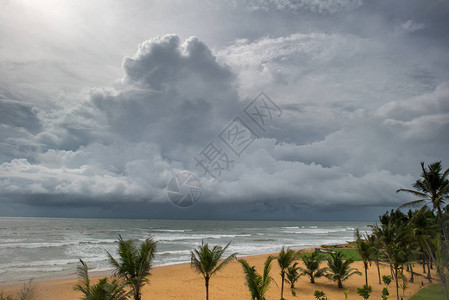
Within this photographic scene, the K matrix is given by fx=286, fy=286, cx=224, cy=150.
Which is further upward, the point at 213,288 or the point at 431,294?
the point at 431,294

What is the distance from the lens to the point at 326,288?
1950 centimetres

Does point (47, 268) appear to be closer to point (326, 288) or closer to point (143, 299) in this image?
point (143, 299)

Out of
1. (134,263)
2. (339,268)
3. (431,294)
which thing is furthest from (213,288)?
(431,294)

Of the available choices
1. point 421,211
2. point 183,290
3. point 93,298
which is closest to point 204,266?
point 93,298

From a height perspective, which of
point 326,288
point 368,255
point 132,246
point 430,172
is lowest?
point 326,288

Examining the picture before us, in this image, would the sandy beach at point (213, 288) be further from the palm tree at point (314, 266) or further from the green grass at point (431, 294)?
the green grass at point (431, 294)

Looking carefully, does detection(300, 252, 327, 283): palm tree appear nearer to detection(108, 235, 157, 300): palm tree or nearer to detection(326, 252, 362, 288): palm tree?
detection(326, 252, 362, 288): palm tree

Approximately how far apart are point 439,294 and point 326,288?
6313mm

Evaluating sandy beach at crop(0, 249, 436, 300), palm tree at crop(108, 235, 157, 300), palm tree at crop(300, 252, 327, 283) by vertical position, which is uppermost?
palm tree at crop(108, 235, 157, 300)

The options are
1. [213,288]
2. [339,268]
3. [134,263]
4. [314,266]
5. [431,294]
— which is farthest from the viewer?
[314,266]

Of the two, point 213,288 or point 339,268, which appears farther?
point 213,288

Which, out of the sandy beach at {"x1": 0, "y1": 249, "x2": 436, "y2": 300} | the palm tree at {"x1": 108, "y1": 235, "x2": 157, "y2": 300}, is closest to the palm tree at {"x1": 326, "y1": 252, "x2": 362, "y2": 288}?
the sandy beach at {"x1": 0, "y1": 249, "x2": 436, "y2": 300}

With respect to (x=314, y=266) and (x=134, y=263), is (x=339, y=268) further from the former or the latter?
(x=134, y=263)

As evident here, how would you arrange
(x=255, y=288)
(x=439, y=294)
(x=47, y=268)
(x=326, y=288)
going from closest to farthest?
1. (x=255, y=288)
2. (x=439, y=294)
3. (x=326, y=288)
4. (x=47, y=268)
